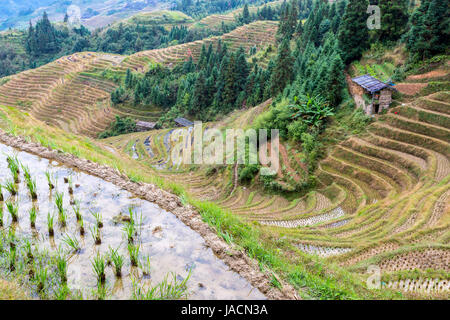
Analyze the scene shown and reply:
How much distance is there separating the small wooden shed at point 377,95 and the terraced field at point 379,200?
0.67 meters

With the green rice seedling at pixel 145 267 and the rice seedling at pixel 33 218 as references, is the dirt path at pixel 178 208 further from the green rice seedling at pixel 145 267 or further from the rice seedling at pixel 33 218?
the rice seedling at pixel 33 218

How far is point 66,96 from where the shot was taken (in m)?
55.6

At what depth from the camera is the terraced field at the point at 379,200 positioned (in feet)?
25.5

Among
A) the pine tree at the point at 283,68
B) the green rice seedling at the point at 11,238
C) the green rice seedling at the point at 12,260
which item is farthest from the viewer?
the pine tree at the point at 283,68

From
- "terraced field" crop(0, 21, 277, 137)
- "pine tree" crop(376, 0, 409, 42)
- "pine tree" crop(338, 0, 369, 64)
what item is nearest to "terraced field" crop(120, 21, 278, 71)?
"terraced field" crop(0, 21, 277, 137)

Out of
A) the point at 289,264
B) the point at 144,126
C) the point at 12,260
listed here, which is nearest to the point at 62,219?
the point at 12,260

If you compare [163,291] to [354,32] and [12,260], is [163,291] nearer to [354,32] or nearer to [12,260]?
[12,260]

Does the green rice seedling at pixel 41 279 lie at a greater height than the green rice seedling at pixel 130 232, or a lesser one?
greater

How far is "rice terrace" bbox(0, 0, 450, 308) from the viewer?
4398 millimetres

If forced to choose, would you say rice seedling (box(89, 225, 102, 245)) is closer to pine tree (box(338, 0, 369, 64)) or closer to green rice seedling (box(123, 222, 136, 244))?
green rice seedling (box(123, 222, 136, 244))

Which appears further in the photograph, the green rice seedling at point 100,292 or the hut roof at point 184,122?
the hut roof at point 184,122

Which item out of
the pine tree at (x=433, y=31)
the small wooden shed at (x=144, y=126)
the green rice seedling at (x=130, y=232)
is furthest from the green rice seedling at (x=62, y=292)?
the small wooden shed at (x=144, y=126)
